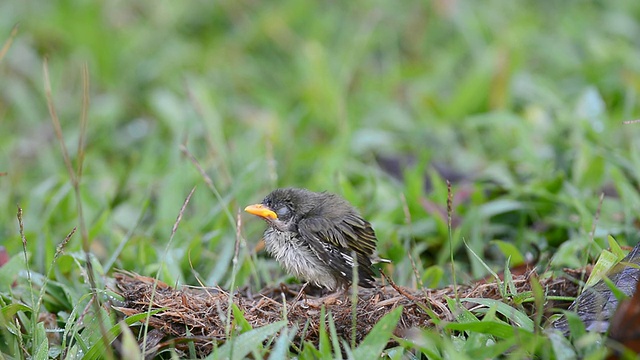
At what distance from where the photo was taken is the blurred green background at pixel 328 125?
405cm

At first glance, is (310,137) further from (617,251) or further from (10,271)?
(617,251)

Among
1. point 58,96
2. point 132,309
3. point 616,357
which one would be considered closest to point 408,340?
point 616,357

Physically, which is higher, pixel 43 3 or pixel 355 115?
pixel 43 3

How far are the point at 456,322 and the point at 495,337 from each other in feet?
0.49

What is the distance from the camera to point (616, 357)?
2264 mm

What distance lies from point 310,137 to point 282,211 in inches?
104

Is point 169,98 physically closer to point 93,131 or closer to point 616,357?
point 93,131

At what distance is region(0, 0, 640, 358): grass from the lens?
3.58 m

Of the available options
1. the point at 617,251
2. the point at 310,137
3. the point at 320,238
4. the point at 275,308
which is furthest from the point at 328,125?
the point at 617,251

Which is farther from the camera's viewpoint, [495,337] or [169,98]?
[169,98]

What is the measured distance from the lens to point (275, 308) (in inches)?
121

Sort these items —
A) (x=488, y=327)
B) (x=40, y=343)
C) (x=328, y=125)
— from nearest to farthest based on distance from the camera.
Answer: (x=488, y=327) < (x=40, y=343) < (x=328, y=125)

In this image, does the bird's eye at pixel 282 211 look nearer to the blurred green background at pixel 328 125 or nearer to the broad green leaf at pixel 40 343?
the blurred green background at pixel 328 125

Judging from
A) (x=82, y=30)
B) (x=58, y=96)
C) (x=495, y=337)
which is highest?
(x=82, y=30)
